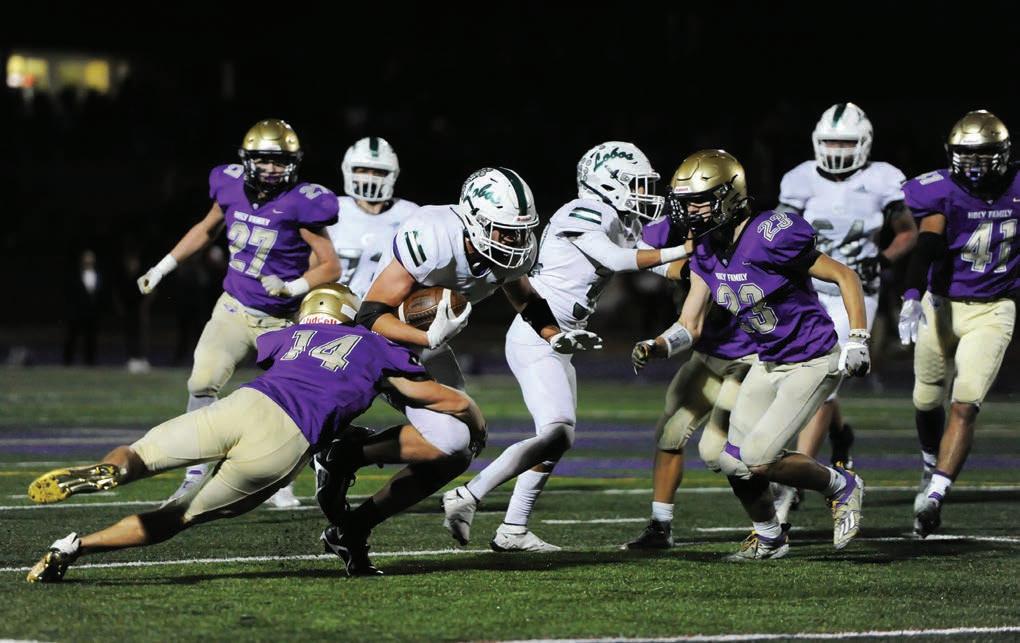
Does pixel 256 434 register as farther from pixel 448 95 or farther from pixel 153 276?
pixel 448 95

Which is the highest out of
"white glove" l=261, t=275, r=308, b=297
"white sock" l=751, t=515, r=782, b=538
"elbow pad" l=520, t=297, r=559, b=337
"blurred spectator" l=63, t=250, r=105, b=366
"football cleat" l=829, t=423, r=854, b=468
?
"elbow pad" l=520, t=297, r=559, b=337

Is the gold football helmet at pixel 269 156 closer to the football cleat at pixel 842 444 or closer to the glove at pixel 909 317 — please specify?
the glove at pixel 909 317

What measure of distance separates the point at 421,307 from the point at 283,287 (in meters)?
1.72

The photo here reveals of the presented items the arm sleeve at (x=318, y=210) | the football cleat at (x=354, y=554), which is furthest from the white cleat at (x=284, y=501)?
the football cleat at (x=354, y=554)

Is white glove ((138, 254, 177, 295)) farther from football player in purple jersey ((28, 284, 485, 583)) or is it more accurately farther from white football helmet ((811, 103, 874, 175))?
white football helmet ((811, 103, 874, 175))

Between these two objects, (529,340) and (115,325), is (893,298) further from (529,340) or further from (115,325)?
(529,340)

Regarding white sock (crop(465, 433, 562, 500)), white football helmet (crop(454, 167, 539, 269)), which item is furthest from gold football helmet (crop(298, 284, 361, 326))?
white sock (crop(465, 433, 562, 500))

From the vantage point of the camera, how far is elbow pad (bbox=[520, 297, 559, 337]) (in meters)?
6.71

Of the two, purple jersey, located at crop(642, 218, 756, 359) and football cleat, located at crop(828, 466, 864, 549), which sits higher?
purple jersey, located at crop(642, 218, 756, 359)

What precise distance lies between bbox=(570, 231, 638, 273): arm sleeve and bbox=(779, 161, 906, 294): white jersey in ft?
6.59

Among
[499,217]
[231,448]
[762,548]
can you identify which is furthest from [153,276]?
[762,548]

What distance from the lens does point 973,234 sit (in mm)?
7930

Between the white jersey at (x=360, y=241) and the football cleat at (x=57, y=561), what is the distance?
11.0ft

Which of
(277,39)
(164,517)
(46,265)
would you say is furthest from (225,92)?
(164,517)
